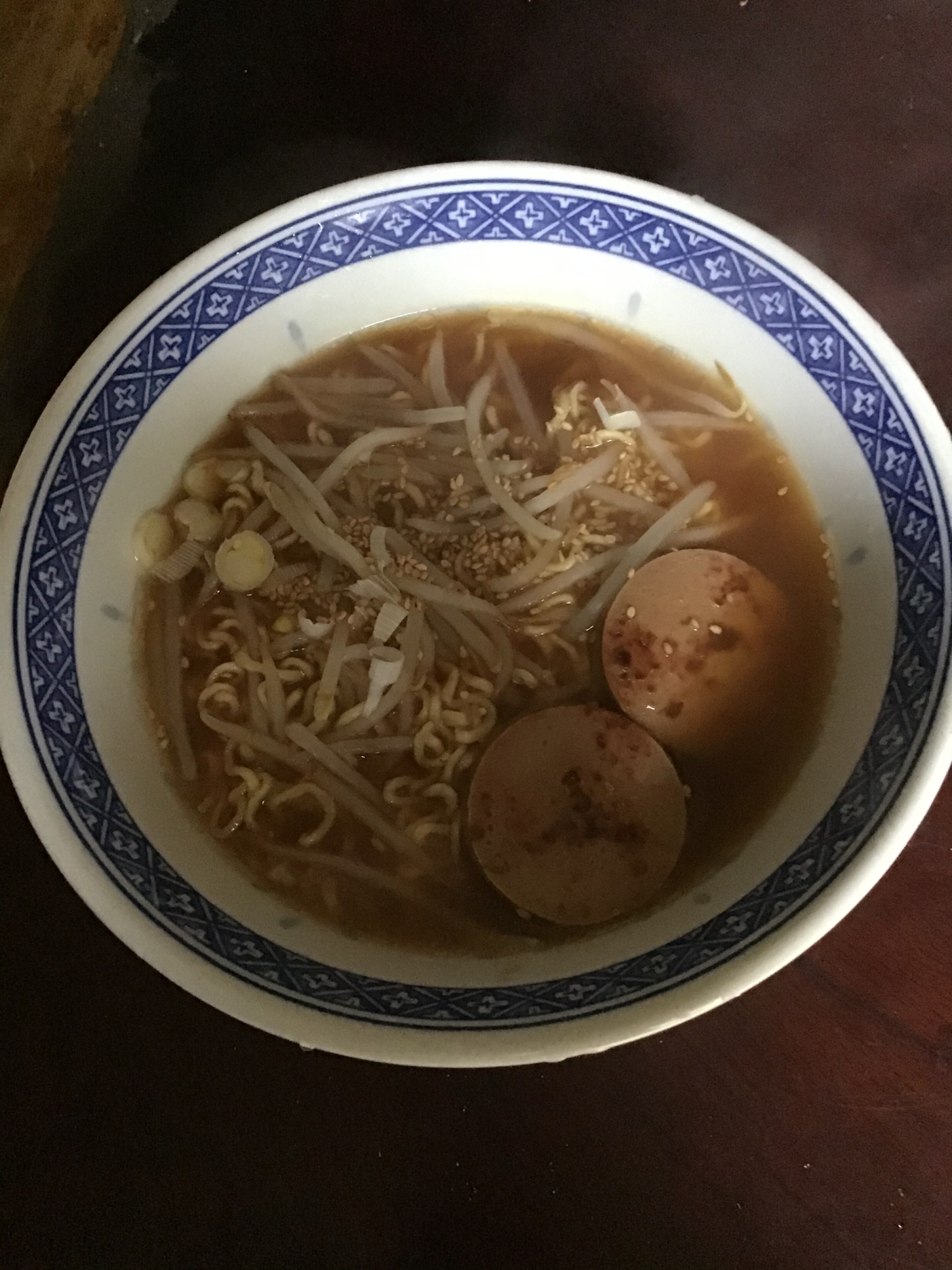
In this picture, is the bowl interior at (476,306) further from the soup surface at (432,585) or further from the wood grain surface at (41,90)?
the wood grain surface at (41,90)

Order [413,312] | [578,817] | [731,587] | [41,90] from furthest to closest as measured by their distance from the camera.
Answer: [41,90] → [413,312] → [731,587] → [578,817]

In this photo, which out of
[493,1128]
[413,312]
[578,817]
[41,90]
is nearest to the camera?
[493,1128]

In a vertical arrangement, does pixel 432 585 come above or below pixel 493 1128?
above

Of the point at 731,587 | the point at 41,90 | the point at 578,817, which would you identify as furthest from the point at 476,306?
the point at 41,90

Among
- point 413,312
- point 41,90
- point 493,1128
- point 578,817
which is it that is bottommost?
point 493,1128

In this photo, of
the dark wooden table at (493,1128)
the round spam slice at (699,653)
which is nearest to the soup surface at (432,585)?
the round spam slice at (699,653)

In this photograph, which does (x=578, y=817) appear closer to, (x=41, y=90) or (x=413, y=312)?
(x=413, y=312)
